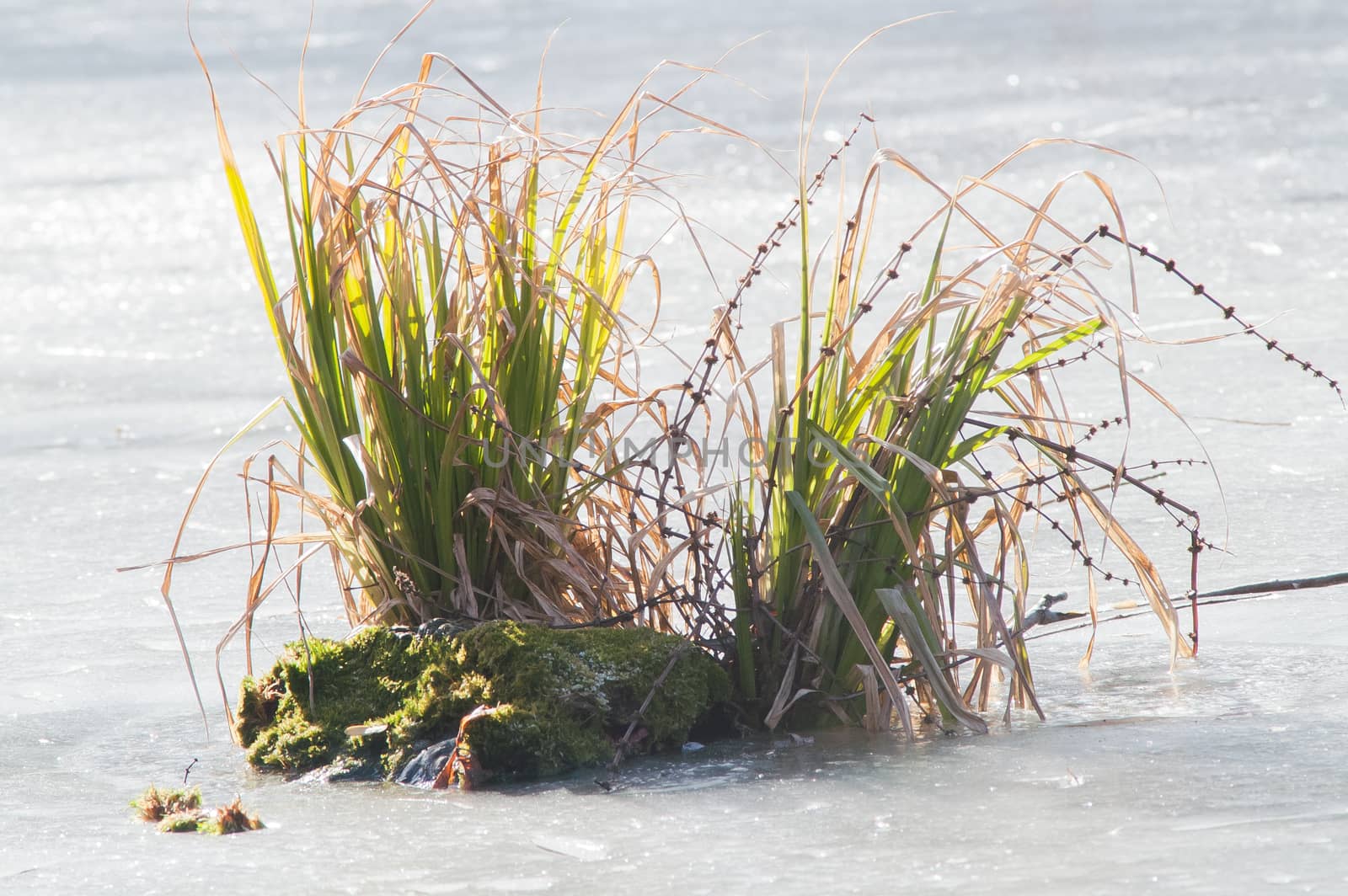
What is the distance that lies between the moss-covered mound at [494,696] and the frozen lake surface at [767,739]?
0.22ft

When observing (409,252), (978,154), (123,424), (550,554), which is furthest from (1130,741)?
(978,154)

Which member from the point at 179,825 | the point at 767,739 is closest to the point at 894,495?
the point at 767,739

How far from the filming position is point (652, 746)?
215 centimetres

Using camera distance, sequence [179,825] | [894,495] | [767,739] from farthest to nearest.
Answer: [767,739]
[894,495]
[179,825]

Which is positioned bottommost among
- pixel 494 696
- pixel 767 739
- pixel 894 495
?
pixel 767 739

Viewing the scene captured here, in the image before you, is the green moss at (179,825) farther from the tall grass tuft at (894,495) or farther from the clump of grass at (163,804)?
the tall grass tuft at (894,495)

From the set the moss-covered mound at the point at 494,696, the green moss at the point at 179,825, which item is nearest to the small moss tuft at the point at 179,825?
the green moss at the point at 179,825

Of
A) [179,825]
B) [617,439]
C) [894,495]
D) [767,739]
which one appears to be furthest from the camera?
[617,439]

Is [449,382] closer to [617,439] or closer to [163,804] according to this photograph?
[617,439]

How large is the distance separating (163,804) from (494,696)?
433 mm

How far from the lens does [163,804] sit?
79.1 inches

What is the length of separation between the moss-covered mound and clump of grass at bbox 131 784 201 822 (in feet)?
0.63

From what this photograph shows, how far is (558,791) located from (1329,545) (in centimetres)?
176

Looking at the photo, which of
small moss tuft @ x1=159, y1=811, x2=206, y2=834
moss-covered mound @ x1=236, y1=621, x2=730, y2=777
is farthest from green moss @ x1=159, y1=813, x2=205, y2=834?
moss-covered mound @ x1=236, y1=621, x2=730, y2=777
